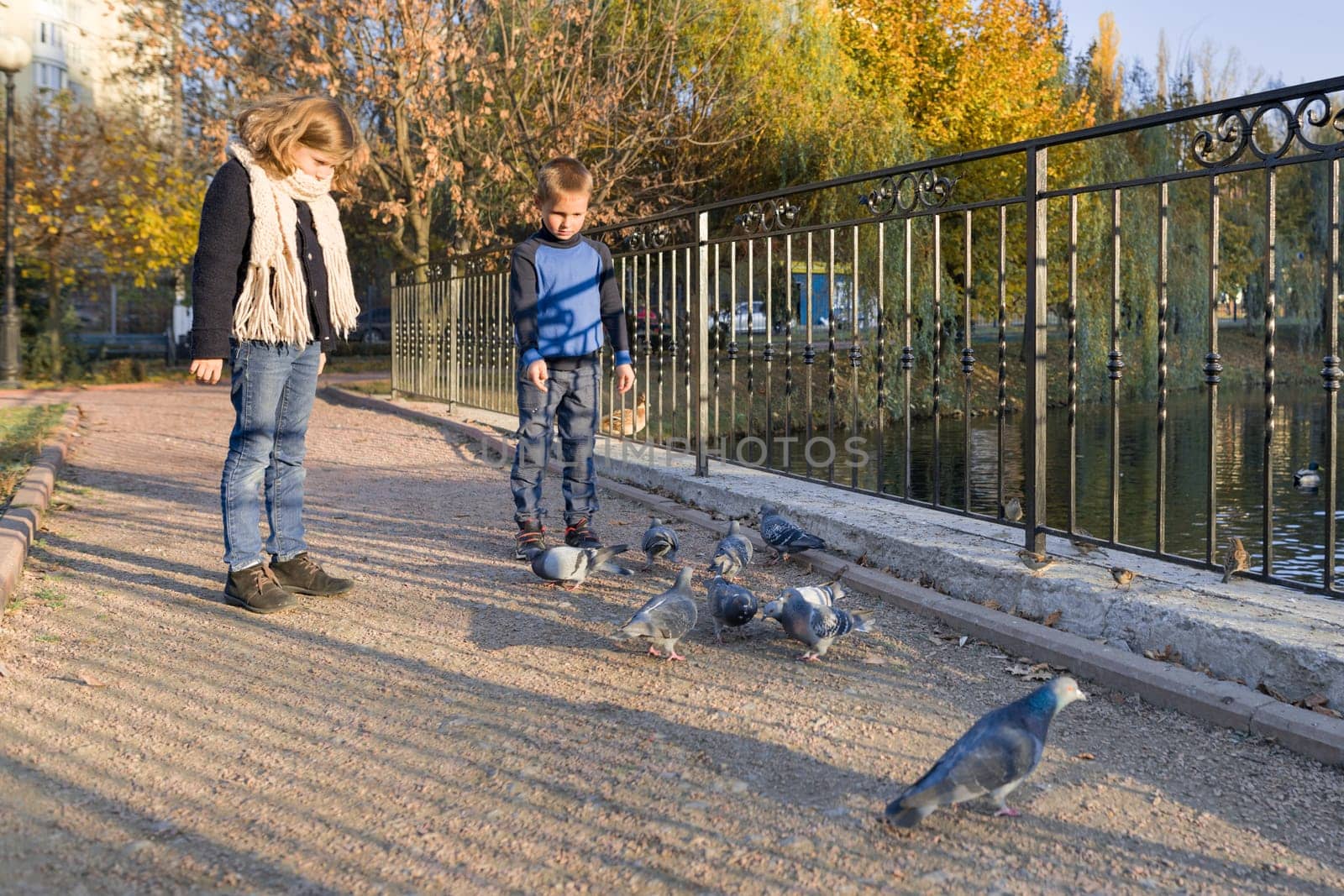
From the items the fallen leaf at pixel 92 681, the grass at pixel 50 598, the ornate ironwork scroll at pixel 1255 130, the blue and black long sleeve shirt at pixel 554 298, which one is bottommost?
the fallen leaf at pixel 92 681

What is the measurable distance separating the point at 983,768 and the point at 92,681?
2.73 metres

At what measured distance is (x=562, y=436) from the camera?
5953 mm

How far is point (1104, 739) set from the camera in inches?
130

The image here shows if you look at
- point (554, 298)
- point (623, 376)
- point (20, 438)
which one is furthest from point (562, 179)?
point (20, 438)

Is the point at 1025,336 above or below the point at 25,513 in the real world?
above

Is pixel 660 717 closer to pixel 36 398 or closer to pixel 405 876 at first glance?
pixel 405 876

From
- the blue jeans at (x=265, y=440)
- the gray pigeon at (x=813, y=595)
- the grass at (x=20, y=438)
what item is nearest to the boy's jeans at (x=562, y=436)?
the blue jeans at (x=265, y=440)

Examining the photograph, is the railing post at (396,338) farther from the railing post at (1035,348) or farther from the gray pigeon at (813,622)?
the gray pigeon at (813,622)

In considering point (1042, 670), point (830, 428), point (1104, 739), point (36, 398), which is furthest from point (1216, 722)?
point (36, 398)

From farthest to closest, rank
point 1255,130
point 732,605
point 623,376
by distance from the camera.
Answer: point 623,376
point 732,605
point 1255,130

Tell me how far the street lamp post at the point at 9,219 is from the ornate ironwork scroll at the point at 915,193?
14.7m

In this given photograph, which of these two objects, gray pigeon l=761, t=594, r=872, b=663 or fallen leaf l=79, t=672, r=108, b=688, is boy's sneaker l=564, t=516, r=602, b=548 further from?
fallen leaf l=79, t=672, r=108, b=688

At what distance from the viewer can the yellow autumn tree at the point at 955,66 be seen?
23141mm

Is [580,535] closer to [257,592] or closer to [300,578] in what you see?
[300,578]
